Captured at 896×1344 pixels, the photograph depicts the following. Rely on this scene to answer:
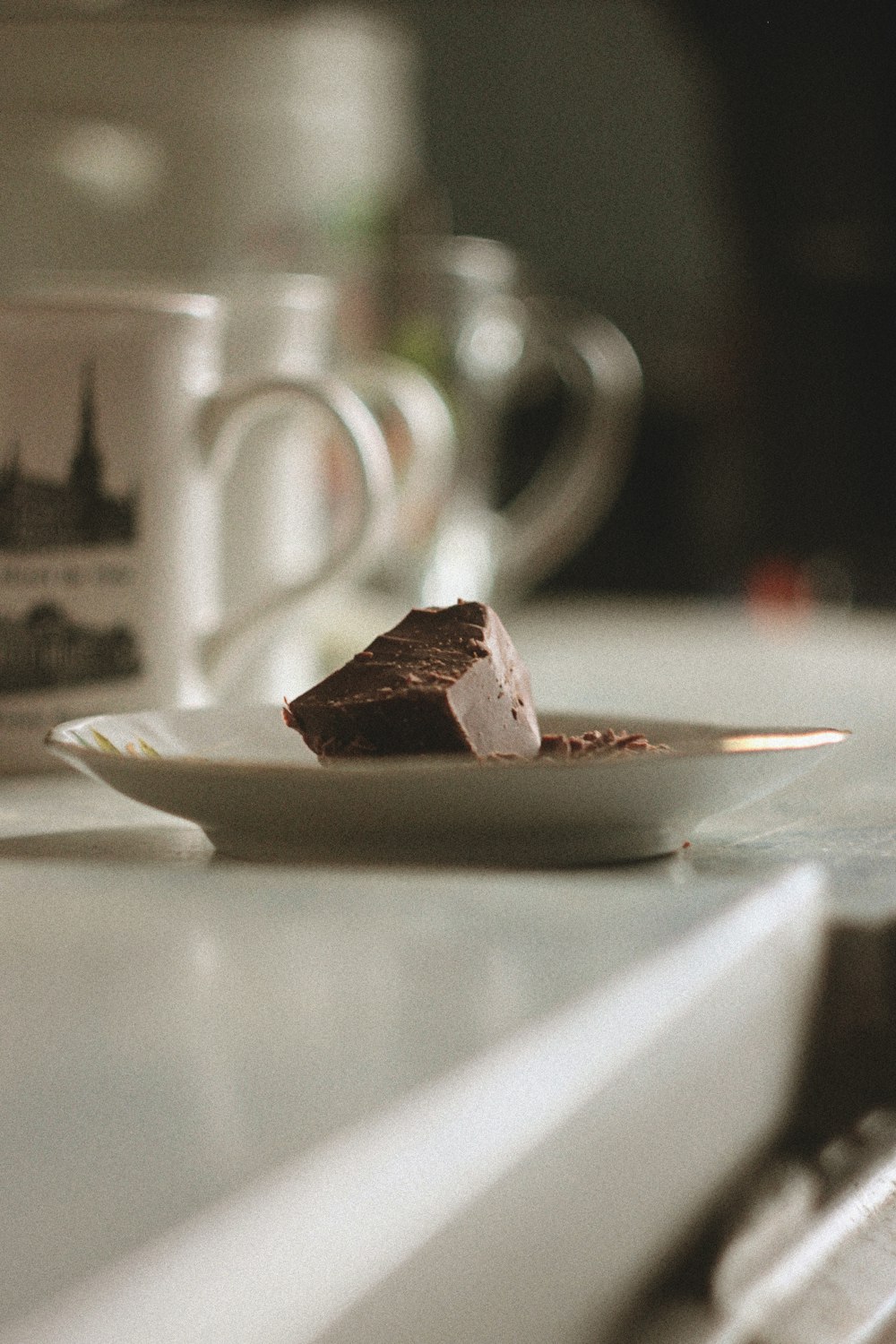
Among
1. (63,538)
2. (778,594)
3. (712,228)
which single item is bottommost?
(778,594)

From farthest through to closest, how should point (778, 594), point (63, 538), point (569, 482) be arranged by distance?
point (778, 594) < point (569, 482) < point (63, 538)

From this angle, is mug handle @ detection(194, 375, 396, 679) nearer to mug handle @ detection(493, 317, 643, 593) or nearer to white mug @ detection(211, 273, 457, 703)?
white mug @ detection(211, 273, 457, 703)

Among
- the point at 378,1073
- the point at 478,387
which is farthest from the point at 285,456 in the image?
the point at 378,1073

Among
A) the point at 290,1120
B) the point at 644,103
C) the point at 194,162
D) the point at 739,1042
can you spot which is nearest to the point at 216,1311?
the point at 290,1120

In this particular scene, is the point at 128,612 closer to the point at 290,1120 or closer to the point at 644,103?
the point at 290,1120

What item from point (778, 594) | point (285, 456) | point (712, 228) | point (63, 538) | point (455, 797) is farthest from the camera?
point (712, 228)

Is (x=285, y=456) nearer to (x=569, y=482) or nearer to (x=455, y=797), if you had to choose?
(x=569, y=482)

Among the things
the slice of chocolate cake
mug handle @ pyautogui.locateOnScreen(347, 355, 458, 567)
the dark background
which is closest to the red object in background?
the dark background

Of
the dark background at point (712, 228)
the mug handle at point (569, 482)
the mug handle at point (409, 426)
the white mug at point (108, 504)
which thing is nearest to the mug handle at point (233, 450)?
the white mug at point (108, 504)
